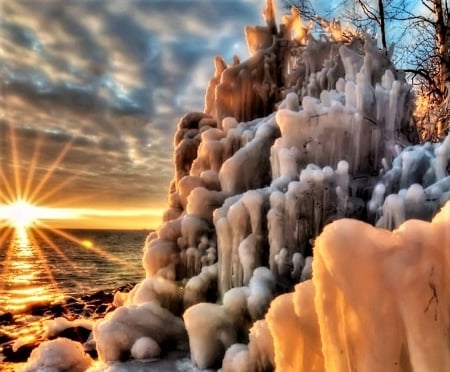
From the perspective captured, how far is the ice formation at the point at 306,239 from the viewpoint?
9.44 ft

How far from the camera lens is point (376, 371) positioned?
2.94 metres

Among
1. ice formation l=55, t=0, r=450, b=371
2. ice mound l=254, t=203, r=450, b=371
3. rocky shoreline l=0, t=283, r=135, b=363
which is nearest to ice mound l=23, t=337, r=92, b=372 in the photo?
ice formation l=55, t=0, r=450, b=371

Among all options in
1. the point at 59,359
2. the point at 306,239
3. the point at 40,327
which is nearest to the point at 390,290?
the point at 306,239

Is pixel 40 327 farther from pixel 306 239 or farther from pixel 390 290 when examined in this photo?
pixel 390 290

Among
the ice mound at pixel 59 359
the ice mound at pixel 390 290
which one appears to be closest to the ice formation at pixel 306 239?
the ice mound at pixel 390 290

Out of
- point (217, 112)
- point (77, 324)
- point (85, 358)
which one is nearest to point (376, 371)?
point (85, 358)

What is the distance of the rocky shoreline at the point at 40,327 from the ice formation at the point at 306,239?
154 inches

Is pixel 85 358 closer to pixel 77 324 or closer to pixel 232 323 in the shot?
pixel 232 323

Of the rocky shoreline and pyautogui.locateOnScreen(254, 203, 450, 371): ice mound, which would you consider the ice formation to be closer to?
pyautogui.locateOnScreen(254, 203, 450, 371): ice mound

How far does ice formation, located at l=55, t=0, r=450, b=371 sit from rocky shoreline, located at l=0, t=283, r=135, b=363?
12.9 feet

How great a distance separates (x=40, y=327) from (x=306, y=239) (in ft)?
49.2

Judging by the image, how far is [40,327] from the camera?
1770cm

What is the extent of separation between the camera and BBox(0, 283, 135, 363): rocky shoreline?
12414mm

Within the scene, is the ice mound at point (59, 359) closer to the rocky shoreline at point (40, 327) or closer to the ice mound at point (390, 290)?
the rocky shoreline at point (40, 327)
